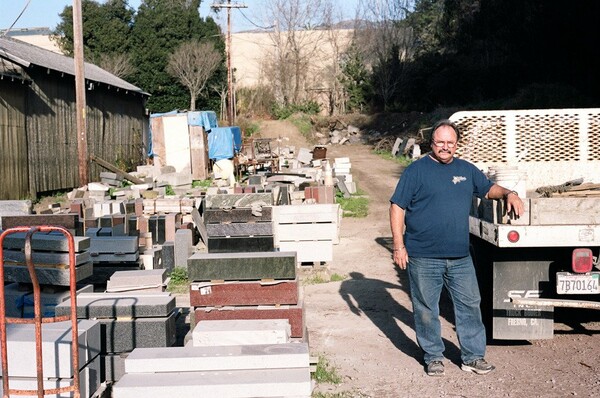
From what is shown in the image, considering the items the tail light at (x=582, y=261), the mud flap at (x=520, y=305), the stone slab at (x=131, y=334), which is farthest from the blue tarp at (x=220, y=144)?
the tail light at (x=582, y=261)

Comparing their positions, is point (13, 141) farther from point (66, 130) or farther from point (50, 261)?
point (50, 261)

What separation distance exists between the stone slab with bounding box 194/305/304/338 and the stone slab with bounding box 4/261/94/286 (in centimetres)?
155

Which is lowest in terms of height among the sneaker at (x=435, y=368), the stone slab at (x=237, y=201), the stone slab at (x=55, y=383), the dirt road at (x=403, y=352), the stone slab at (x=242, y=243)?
the dirt road at (x=403, y=352)

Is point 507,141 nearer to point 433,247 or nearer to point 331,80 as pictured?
point 433,247

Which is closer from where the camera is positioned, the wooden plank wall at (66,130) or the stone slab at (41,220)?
the stone slab at (41,220)

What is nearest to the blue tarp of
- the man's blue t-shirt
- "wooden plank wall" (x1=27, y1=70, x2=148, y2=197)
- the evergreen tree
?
"wooden plank wall" (x1=27, y1=70, x2=148, y2=197)

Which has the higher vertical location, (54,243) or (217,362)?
(54,243)

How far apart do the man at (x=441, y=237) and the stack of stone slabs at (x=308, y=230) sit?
5.21 meters

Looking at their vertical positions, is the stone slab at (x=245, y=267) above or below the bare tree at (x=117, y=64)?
below

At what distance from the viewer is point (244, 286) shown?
632 cm

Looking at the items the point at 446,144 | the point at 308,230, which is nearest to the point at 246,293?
the point at 446,144

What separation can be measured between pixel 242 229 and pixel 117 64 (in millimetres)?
38750

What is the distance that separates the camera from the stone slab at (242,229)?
956 cm

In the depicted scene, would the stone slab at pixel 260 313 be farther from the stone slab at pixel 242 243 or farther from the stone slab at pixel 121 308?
the stone slab at pixel 242 243
